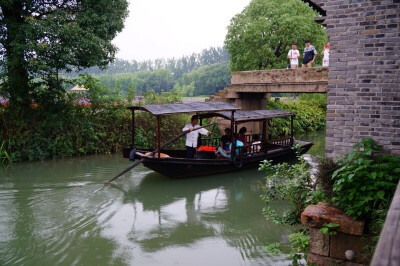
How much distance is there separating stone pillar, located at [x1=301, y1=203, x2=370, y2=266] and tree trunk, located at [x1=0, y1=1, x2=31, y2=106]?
10765 mm

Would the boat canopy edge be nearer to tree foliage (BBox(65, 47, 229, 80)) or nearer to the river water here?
the river water

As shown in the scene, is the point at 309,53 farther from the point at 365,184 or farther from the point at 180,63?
the point at 180,63

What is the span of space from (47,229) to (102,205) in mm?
1715

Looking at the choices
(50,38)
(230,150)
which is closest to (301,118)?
(230,150)

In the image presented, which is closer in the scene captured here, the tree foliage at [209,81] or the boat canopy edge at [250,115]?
the boat canopy edge at [250,115]

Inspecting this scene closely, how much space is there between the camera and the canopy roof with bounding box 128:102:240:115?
10.2 metres

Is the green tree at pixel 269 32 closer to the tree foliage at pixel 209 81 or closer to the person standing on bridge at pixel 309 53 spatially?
the person standing on bridge at pixel 309 53

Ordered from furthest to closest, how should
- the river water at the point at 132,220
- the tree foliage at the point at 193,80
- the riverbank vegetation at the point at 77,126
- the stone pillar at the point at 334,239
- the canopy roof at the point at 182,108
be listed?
the tree foliage at the point at 193,80 < the riverbank vegetation at the point at 77,126 < the canopy roof at the point at 182,108 < the river water at the point at 132,220 < the stone pillar at the point at 334,239

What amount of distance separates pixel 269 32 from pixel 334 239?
21440 millimetres

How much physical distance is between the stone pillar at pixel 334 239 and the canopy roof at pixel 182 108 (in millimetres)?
5987

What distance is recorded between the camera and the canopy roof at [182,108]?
10239mm

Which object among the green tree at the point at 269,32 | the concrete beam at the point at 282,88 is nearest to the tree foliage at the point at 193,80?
the green tree at the point at 269,32

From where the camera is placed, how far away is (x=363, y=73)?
17.8 ft

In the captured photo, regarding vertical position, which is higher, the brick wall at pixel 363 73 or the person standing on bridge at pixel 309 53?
the person standing on bridge at pixel 309 53
